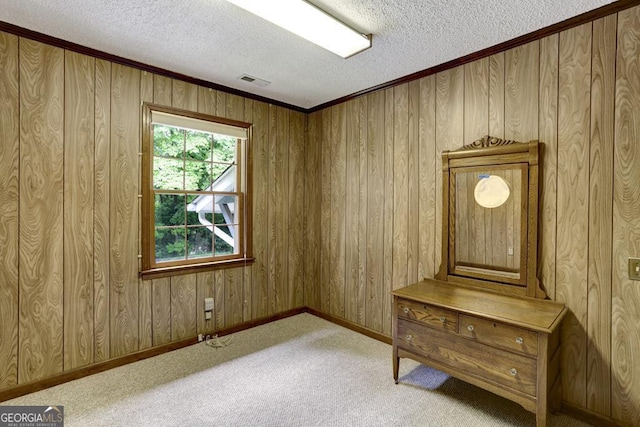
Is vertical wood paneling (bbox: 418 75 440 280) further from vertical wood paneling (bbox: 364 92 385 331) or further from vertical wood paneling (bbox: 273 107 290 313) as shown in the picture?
vertical wood paneling (bbox: 273 107 290 313)

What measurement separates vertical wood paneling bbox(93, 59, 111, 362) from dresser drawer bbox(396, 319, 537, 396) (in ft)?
7.76

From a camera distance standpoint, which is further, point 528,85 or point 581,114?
point 528,85

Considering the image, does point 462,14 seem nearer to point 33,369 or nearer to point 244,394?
point 244,394

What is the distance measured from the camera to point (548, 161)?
2.17 metres

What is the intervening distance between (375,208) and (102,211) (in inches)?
95.5

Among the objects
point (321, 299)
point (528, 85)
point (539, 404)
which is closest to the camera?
point (539, 404)

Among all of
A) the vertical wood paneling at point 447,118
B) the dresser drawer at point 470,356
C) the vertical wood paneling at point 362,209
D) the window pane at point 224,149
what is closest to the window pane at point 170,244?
the window pane at point 224,149

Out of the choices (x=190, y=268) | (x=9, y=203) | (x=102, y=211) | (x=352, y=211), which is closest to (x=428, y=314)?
(x=352, y=211)

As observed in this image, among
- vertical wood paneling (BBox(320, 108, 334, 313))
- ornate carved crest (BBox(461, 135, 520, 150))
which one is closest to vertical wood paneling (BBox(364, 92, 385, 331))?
vertical wood paneling (BBox(320, 108, 334, 313))

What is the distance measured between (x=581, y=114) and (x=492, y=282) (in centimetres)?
127

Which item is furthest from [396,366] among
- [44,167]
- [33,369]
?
[44,167]

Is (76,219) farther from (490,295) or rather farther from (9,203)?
(490,295)

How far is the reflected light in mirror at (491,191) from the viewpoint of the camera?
7.66ft

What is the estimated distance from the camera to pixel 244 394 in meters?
2.25
